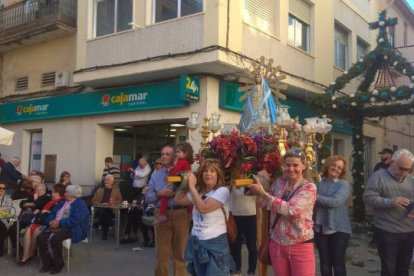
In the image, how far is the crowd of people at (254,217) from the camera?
12.9 feet

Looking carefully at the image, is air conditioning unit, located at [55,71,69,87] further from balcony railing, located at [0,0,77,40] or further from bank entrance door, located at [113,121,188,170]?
bank entrance door, located at [113,121,188,170]

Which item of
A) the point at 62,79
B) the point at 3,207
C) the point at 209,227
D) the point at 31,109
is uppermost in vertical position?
the point at 62,79

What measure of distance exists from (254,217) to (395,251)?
6.40 ft

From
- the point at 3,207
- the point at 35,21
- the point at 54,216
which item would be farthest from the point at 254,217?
the point at 35,21

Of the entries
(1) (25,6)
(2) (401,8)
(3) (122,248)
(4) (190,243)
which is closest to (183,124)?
(3) (122,248)

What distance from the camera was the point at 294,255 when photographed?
12.7 ft

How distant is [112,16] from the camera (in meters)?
12.2

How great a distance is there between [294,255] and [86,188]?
9461 millimetres

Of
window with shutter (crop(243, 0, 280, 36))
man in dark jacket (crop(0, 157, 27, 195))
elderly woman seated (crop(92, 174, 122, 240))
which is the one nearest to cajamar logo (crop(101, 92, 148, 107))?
elderly woman seated (crop(92, 174, 122, 240))

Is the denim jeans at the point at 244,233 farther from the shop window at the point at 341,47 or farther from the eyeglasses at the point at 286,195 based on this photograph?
the shop window at the point at 341,47

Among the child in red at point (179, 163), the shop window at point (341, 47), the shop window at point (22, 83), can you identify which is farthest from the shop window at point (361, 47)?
the child in red at point (179, 163)

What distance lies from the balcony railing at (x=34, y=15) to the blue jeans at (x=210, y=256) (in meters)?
10.2

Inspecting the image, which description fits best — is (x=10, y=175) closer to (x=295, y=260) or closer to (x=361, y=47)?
(x=295, y=260)

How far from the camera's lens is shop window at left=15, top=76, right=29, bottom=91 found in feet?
47.8
